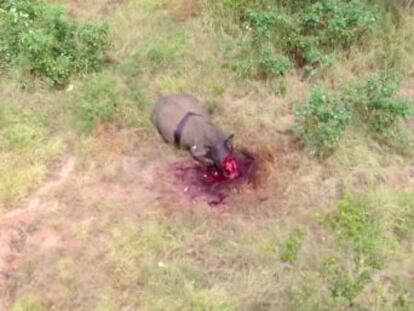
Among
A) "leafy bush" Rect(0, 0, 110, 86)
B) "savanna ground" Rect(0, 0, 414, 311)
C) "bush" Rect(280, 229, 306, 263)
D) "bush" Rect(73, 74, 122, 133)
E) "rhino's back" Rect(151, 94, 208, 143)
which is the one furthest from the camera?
"leafy bush" Rect(0, 0, 110, 86)

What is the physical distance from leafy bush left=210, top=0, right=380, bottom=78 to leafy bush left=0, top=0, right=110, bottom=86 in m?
1.42

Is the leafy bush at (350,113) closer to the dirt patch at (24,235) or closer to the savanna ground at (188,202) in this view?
the savanna ground at (188,202)

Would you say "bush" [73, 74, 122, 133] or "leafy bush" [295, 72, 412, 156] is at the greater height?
"leafy bush" [295, 72, 412, 156]

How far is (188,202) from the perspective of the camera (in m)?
5.79

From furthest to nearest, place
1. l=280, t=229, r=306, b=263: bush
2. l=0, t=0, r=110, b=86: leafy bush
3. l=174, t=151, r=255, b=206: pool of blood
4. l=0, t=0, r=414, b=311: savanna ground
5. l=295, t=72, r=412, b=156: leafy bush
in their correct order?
l=0, t=0, r=110, b=86: leafy bush, l=295, t=72, r=412, b=156: leafy bush, l=174, t=151, r=255, b=206: pool of blood, l=280, t=229, r=306, b=263: bush, l=0, t=0, r=414, b=311: savanna ground

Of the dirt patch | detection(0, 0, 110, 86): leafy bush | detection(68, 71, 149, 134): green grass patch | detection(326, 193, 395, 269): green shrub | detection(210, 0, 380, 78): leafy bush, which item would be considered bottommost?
the dirt patch

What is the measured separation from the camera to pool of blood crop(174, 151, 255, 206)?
5.86 m

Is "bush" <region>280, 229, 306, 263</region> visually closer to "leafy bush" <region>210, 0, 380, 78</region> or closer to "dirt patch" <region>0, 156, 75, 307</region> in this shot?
"dirt patch" <region>0, 156, 75, 307</region>

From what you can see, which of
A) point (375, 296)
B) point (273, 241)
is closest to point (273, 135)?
point (273, 241)

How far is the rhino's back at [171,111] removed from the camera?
6.20 meters

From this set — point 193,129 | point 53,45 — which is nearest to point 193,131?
point 193,129

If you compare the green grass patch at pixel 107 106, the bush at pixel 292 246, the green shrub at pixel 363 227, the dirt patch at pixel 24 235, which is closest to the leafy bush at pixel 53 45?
the green grass patch at pixel 107 106

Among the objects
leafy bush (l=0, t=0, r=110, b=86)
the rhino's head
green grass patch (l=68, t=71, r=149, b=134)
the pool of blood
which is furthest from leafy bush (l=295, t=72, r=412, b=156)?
leafy bush (l=0, t=0, r=110, b=86)

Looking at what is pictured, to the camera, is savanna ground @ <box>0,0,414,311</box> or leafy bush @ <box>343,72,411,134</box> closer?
savanna ground @ <box>0,0,414,311</box>
